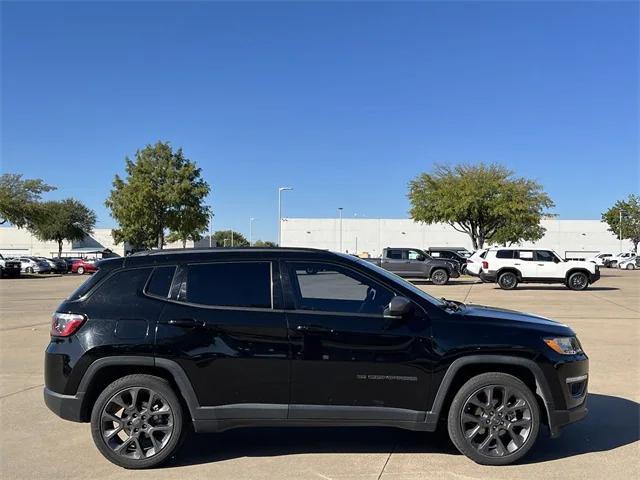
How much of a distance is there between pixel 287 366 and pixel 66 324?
1.84m

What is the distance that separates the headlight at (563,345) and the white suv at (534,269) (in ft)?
71.4

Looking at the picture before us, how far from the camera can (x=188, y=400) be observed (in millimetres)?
4711

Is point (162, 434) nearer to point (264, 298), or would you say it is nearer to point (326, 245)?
point (264, 298)

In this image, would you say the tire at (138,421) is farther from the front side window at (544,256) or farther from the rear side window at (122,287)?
the front side window at (544,256)

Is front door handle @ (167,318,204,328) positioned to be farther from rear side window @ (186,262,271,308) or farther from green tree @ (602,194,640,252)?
green tree @ (602,194,640,252)

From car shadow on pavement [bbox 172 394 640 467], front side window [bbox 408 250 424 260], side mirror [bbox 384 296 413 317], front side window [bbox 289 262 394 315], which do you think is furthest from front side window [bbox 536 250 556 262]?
side mirror [bbox 384 296 413 317]

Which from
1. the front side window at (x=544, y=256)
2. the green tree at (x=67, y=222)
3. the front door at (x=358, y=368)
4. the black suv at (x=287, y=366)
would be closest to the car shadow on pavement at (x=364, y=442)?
the black suv at (x=287, y=366)

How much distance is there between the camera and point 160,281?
16.2 ft

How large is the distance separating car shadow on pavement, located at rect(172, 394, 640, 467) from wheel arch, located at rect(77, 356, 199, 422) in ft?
1.95

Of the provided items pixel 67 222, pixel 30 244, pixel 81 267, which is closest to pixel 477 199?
pixel 81 267

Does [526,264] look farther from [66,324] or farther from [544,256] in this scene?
[66,324]

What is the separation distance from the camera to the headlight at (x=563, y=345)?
4820 mm

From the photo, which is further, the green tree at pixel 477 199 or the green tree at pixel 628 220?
the green tree at pixel 628 220

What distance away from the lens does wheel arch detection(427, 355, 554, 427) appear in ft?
15.4
